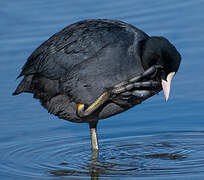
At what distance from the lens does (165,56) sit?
663 cm

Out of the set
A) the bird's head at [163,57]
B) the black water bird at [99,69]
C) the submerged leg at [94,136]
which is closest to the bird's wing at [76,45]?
the black water bird at [99,69]

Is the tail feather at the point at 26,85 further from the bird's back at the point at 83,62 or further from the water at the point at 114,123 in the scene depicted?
the water at the point at 114,123

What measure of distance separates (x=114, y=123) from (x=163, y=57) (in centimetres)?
166

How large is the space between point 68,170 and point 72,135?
1013 mm

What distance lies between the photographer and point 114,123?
26.7ft

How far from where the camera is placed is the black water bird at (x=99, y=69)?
22.1 ft

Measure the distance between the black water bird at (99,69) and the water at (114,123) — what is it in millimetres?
465

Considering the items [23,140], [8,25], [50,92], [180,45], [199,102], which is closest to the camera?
[50,92]

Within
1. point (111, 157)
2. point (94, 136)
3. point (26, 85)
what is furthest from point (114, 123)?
point (26, 85)

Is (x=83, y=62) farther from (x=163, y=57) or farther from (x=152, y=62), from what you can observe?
(x=163, y=57)

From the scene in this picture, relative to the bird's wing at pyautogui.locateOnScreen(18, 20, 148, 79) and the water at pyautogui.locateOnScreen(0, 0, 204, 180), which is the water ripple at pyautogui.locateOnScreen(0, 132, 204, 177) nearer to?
the water at pyautogui.locateOnScreen(0, 0, 204, 180)

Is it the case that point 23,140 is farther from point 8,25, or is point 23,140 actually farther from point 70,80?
point 8,25

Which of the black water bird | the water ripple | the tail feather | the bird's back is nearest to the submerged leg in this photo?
the water ripple

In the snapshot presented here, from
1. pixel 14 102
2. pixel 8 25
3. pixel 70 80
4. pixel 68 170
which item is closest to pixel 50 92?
pixel 70 80
